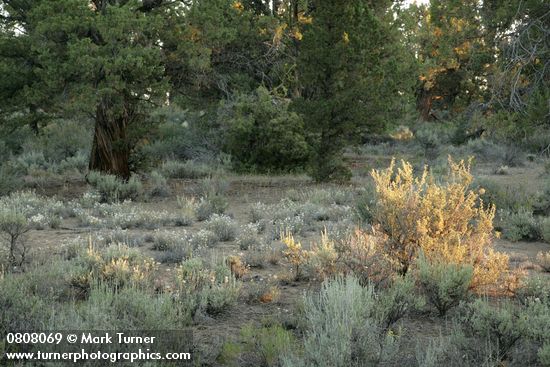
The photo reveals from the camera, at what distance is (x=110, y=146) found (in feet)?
55.2

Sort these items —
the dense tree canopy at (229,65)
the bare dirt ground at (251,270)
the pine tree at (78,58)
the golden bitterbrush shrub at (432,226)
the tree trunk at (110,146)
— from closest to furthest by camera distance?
the bare dirt ground at (251,270) → the golden bitterbrush shrub at (432,226) → the dense tree canopy at (229,65) → the pine tree at (78,58) → the tree trunk at (110,146)

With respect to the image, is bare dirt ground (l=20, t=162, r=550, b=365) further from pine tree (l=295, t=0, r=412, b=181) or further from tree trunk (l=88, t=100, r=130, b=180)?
pine tree (l=295, t=0, r=412, b=181)

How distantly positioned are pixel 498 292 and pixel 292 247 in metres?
2.28

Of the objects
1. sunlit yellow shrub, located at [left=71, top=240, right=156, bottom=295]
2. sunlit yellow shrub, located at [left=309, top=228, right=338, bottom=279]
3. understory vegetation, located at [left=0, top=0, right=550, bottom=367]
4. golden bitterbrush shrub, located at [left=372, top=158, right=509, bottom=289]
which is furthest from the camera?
sunlit yellow shrub, located at [left=309, top=228, right=338, bottom=279]

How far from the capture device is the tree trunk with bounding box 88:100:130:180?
16.5 meters

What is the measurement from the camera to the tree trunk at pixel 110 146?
16.5m

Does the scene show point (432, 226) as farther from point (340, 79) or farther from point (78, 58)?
point (340, 79)

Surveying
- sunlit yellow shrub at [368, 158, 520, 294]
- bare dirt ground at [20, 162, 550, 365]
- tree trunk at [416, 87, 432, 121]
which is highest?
tree trunk at [416, 87, 432, 121]

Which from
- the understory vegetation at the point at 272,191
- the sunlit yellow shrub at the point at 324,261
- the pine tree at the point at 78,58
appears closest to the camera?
the understory vegetation at the point at 272,191

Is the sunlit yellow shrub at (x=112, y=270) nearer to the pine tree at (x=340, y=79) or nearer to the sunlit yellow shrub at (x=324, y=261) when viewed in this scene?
the sunlit yellow shrub at (x=324, y=261)

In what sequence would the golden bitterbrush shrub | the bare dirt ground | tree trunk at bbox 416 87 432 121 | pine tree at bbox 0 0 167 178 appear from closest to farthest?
the bare dirt ground → the golden bitterbrush shrub → pine tree at bbox 0 0 167 178 → tree trunk at bbox 416 87 432 121

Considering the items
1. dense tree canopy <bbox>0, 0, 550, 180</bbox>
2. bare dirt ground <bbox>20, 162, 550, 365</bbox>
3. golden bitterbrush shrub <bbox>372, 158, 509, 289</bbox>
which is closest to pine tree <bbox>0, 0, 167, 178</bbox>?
dense tree canopy <bbox>0, 0, 550, 180</bbox>

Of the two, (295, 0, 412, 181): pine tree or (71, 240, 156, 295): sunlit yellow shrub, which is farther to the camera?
(295, 0, 412, 181): pine tree

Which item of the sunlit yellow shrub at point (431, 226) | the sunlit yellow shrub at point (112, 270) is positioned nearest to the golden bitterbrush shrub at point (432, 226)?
the sunlit yellow shrub at point (431, 226)
